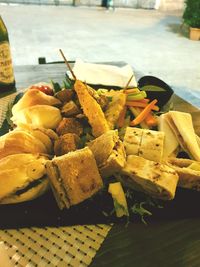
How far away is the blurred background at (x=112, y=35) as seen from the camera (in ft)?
15.5

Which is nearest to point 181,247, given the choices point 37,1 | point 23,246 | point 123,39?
point 23,246

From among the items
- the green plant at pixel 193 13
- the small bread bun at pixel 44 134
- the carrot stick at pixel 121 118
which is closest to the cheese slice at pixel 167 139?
the carrot stick at pixel 121 118

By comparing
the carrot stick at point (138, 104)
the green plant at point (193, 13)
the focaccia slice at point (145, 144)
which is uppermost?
the focaccia slice at point (145, 144)

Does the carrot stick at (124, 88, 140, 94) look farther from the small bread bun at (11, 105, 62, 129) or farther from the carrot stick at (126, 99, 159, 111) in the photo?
the small bread bun at (11, 105, 62, 129)

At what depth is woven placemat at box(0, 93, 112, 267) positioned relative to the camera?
0.72 m

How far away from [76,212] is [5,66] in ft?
3.45

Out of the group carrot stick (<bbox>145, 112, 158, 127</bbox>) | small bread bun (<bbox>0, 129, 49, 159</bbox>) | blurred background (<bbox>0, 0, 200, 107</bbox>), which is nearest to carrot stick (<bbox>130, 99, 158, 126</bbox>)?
carrot stick (<bbox>145, 112, 158, 127</bbox>)

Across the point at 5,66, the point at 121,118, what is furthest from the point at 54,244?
the point at 5,66

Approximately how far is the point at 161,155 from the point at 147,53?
4675 mm

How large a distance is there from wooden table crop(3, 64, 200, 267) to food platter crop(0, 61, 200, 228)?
0.6 inches

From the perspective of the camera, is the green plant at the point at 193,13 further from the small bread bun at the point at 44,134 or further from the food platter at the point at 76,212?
the food platter at the point at 76,212

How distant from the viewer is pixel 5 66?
5.29ft

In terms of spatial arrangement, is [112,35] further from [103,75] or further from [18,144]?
[18,144]

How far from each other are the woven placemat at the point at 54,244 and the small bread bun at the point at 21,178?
0.09 meters
